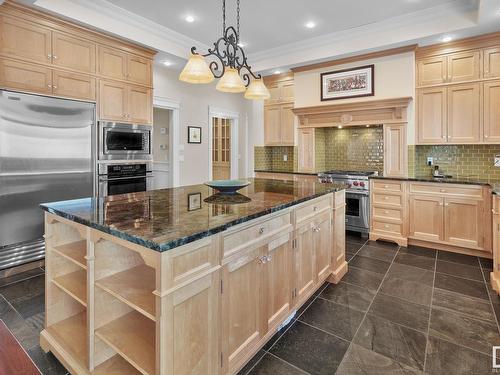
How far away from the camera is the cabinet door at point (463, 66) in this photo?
149 inches

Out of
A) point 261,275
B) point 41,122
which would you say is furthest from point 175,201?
point 41,122

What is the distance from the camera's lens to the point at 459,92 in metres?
3.89

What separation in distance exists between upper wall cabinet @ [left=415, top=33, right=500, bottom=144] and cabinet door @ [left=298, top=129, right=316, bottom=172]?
1634 millimetres

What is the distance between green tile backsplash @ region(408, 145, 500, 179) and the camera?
3986mm

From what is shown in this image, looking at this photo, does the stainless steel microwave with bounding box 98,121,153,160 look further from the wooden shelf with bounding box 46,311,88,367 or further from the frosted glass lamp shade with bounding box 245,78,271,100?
the wooden shelf with bounding box 46,311,88,367

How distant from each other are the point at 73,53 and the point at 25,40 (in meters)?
0.46

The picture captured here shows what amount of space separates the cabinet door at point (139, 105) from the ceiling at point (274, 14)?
93 cm

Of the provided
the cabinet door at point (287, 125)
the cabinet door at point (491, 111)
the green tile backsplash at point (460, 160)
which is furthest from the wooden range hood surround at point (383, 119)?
the cabinet door at point (491, 111)

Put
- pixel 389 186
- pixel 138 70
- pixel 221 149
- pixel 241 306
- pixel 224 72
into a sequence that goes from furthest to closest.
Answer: pixel 221 149
pixel 389 186
pixel 138 70
pixel 224 72
pixel 241 306

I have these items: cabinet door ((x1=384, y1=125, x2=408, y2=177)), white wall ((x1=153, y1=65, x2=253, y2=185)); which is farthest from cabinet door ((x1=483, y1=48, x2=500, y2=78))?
white wall ((x1=153, y1=65, x2=253, y2=185))

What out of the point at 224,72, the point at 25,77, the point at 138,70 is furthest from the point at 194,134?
the point at 224,72

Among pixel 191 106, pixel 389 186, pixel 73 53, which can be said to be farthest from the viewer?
pixel 191 106

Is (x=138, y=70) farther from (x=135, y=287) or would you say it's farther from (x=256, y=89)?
(x=135, y=287)

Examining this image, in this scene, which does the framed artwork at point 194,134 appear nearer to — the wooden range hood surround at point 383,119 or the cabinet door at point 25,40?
the wooden range hood surround at point 383,119
